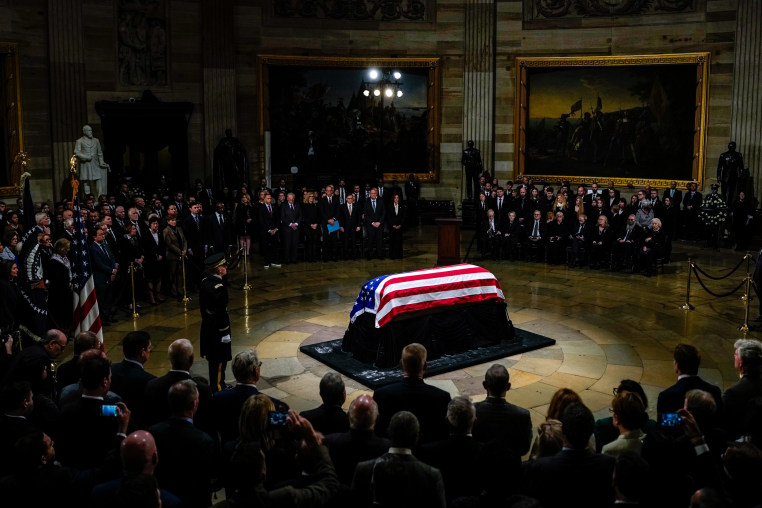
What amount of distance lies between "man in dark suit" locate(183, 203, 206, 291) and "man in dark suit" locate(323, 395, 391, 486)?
9.78 m

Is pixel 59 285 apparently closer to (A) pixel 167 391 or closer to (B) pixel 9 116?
(A) pixel 167 391

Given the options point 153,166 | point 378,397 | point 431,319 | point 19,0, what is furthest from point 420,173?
point 378,397

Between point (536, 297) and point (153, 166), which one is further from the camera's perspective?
point (153, 166)

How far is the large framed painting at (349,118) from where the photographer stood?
21.8 m

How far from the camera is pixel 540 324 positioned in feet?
39.3

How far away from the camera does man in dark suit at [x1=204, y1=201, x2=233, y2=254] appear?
15188mm

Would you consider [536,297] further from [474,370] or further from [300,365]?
[300,365]

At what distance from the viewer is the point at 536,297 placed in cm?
1380

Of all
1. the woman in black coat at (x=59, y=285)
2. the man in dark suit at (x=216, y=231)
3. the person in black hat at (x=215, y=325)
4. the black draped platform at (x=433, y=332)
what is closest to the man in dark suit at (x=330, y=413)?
the person in black hat at (x=215, y=325)

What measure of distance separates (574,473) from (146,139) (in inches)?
702

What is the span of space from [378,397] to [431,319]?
4734 mm

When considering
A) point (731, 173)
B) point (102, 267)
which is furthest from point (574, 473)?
point (731, 173)

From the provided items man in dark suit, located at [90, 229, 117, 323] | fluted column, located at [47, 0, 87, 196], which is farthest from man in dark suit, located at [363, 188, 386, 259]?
fluted column, located at [47, 0, 87, 196]

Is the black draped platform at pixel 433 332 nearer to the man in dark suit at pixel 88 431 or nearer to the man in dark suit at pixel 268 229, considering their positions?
the man in dark suit at pixel 88 431
